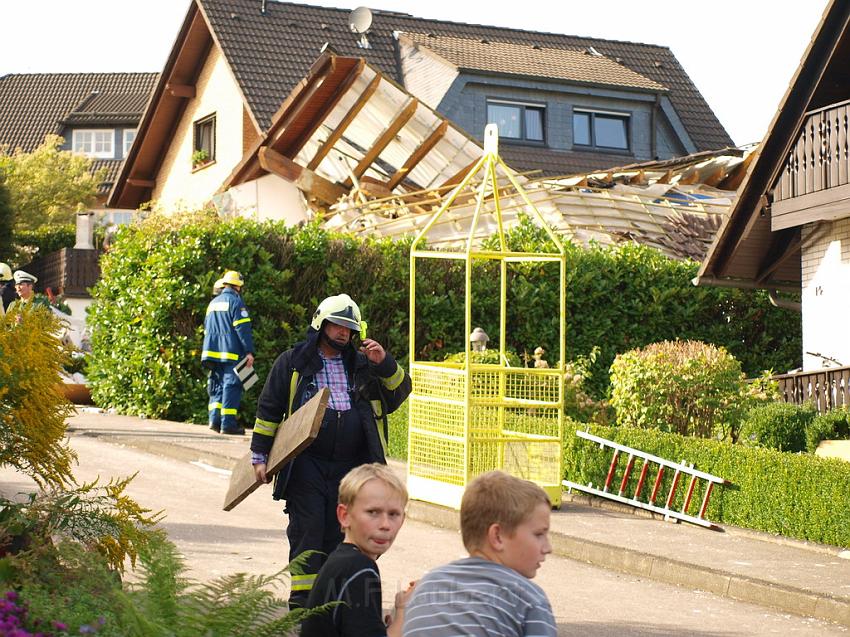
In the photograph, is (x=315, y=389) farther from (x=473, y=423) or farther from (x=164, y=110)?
(x=164, y=110)

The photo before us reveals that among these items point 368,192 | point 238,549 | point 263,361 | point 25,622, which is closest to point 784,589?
point 238,549

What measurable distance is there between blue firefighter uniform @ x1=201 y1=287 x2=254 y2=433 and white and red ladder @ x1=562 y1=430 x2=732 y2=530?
213 inches

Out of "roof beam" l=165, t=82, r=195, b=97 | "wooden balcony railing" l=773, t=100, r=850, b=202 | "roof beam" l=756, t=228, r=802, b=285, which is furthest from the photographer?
"roof beam" l=165, t=82, r=195, b=97

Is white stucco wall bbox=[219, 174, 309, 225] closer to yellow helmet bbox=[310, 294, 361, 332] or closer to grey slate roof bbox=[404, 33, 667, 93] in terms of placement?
grey slate roof bbox=[404, 33, 667, 93]

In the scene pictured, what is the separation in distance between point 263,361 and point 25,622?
15.0 meters

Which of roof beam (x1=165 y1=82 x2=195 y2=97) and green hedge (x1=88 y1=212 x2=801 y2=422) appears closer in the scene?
green hedge (x1=88 y1=212 x2=801 y2=422)

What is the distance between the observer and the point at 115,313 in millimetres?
20812

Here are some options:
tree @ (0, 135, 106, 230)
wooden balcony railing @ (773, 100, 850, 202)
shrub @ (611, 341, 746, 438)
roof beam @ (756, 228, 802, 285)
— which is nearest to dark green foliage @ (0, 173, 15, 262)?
tree @ (0, 135, 106, 230)

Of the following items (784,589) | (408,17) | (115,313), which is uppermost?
(408,17)

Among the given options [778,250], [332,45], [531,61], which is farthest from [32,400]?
[531,61]

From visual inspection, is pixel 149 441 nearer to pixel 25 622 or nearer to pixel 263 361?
pixel 263 361

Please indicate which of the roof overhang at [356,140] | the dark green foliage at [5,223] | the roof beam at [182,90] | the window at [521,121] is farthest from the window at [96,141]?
the roof overhang at [356,140]

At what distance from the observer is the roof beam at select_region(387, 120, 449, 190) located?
2836cm

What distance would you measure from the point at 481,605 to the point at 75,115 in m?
60.6
